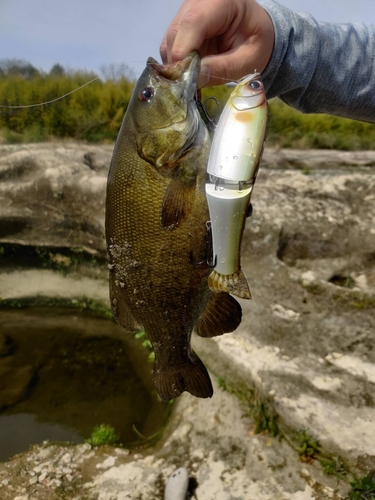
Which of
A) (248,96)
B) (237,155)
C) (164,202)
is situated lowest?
(164,202)

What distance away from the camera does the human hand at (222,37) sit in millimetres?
1416

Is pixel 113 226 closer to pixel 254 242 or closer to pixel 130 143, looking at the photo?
pixel 130 143

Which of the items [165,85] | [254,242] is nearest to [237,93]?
[165,85]

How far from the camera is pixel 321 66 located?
196 centimetres

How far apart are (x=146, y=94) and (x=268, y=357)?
2.84 meters

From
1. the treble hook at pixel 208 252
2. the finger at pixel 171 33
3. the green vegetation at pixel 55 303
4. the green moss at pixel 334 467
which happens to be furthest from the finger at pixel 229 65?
the green vegetation at pixel 55 303

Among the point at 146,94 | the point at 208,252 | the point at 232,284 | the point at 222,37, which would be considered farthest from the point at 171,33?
the point at 232,284

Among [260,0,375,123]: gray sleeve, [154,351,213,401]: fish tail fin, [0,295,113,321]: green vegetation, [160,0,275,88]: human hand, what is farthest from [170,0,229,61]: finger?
[0,295,113,321]: green vegetation

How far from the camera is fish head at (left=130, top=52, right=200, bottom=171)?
4.68 feet

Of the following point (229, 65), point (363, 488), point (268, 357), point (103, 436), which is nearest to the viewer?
point (229, 65)

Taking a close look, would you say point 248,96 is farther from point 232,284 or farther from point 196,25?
point 232,284

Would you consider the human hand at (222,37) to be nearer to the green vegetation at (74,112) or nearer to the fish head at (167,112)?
the fish head at (167,112)

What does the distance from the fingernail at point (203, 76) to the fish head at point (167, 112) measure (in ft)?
0.15

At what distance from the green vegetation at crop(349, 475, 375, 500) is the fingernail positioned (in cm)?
276
